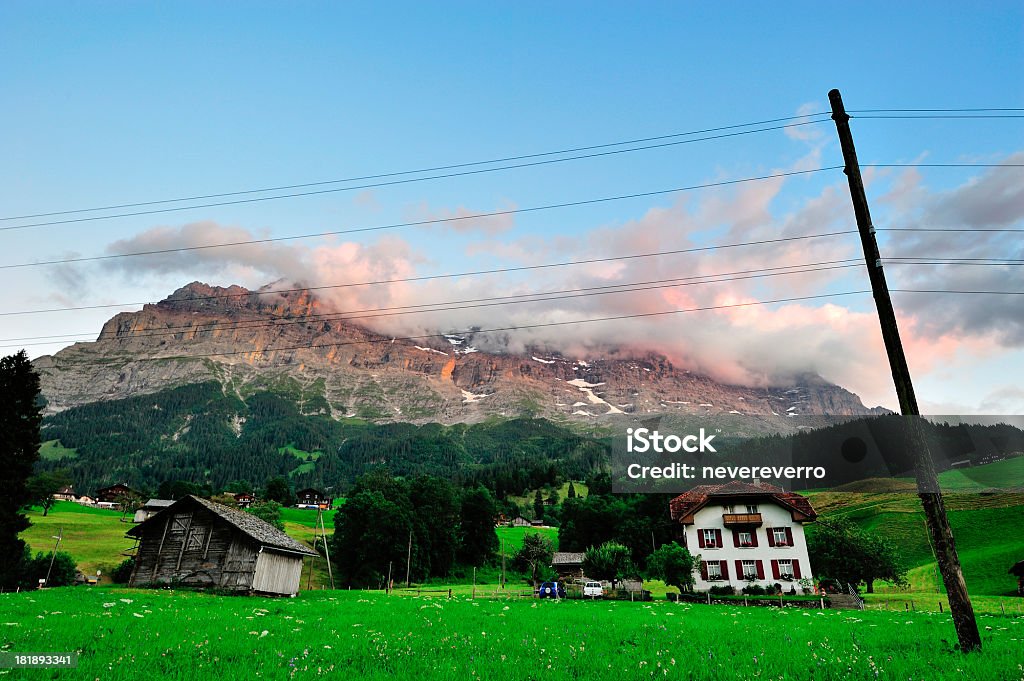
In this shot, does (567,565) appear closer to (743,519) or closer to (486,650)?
(743,519)

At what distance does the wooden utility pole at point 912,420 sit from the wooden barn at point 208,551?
42535 millimetres

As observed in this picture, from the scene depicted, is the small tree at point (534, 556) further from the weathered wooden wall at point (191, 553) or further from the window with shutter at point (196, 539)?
the window with shutter at point (196, 539)

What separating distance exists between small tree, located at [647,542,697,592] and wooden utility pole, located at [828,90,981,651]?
41112 mm

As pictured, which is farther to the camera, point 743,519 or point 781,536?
point 743,519

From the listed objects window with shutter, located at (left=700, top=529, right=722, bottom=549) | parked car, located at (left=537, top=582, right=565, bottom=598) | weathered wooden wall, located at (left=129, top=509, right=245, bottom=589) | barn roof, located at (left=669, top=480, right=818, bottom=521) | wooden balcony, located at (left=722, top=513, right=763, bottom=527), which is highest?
barn roof, located at (left=669, top=480, right=818, bottom=521)

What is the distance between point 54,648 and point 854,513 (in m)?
130

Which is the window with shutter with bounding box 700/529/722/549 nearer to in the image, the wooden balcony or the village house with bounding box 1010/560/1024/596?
the wooden balcony

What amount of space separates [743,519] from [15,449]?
225 ft

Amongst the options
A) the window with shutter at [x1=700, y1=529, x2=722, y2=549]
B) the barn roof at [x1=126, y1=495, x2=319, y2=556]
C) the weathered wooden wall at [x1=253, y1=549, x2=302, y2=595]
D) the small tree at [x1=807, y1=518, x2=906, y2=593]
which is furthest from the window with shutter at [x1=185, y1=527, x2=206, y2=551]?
the small tree at [x1=807, y1=518, x2=906, y2=593]

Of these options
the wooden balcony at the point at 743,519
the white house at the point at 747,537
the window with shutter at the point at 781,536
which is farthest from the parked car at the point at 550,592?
the window with shutter at the point at 781,536

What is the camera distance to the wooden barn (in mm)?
42688

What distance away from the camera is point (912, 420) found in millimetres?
13602

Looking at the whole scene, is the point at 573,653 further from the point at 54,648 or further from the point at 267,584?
the point at 267,584

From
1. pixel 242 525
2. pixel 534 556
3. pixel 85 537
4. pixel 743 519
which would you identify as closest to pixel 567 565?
pixel 534 556
